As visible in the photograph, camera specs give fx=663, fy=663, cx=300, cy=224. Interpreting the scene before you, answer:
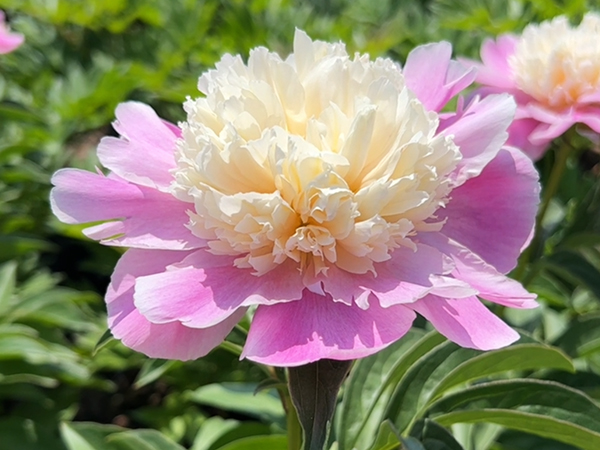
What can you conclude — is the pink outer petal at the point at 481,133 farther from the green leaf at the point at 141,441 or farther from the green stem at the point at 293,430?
the green leaf at the point at 141,441

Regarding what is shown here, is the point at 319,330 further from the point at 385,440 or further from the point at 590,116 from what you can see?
the point at 590,116

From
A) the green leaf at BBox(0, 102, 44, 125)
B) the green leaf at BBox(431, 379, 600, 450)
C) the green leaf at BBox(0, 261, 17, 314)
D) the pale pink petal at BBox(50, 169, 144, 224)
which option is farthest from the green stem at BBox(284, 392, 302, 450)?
the green leaf at BBox(0, 102, 44, 125)

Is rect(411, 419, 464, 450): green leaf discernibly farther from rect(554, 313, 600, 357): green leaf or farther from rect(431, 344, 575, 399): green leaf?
rect(554, 313, 600, 357): green leaf

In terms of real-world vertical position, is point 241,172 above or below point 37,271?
above

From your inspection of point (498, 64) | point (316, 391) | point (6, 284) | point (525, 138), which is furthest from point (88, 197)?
point (6, 284)

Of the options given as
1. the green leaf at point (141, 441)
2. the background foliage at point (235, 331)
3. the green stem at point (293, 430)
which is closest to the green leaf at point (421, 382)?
the background foliage at point (235, 331)

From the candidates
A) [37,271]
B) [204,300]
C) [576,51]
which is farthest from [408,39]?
[204,300]

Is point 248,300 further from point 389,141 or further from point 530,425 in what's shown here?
point 530,425
